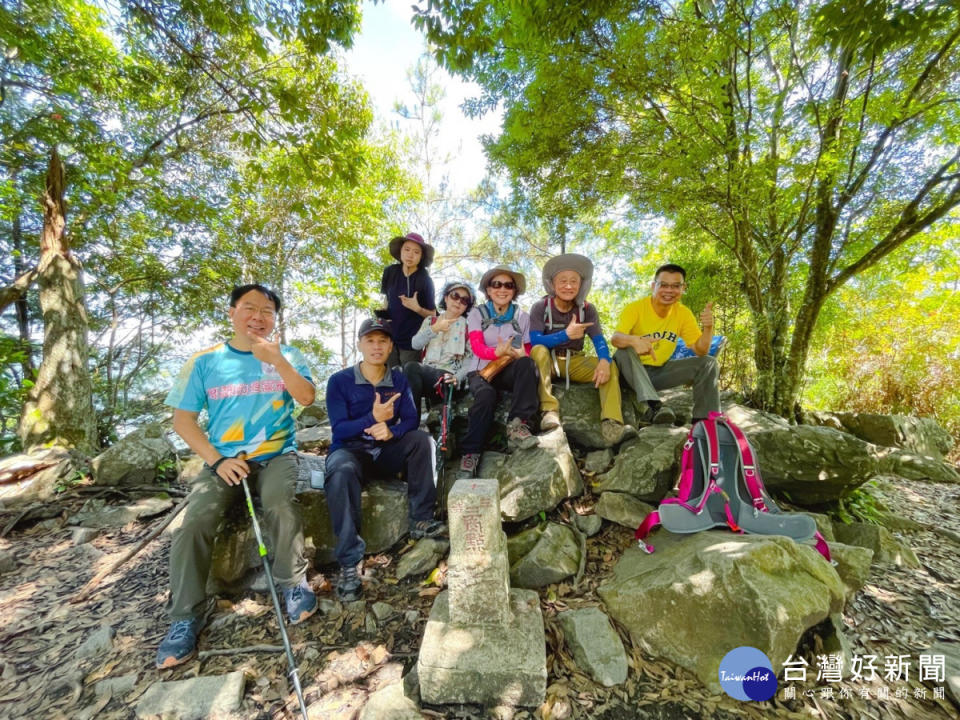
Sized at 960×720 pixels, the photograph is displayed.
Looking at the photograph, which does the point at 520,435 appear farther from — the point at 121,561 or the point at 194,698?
the point at 121,561

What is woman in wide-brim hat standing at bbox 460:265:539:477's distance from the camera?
12.6ft

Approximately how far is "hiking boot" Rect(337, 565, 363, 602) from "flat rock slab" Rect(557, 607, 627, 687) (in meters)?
1.62

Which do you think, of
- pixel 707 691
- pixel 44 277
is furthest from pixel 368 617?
pixel 44 277

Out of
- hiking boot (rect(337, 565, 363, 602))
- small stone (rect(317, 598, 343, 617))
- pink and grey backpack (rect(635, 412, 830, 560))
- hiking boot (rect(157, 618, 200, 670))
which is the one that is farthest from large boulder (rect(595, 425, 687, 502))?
hiking boot (rect(157, 618, 200, 670))

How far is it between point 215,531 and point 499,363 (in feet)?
9.59

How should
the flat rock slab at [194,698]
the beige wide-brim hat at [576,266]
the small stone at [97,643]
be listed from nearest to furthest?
the flat rock slab at [194,698] < the small stone at [97,643] < the beige wide-brim hat at [576,266]

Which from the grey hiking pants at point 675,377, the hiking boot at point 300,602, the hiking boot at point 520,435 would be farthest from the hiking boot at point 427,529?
the grey hiking pants at point 675,377

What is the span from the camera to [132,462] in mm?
4953

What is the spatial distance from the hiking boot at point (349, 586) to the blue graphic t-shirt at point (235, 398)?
1202mm

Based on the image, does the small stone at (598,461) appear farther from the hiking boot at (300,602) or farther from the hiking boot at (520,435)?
the hiking boot at (300,602)

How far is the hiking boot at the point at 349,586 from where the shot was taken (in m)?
2.87

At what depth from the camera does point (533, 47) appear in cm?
467

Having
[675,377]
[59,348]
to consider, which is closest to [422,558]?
[675,377]

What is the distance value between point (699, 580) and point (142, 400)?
14833 mm
